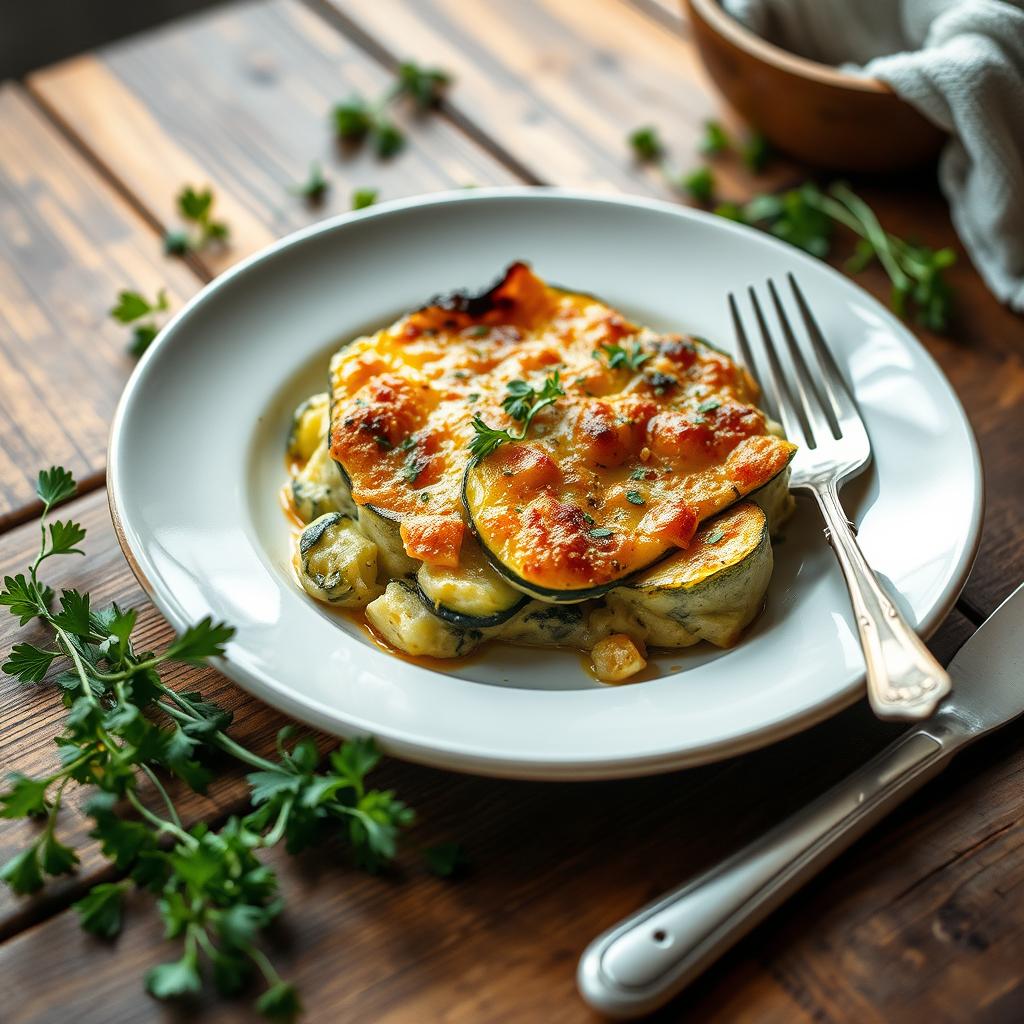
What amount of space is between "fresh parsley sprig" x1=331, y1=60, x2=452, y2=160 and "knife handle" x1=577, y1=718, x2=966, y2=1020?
2542 millimetres

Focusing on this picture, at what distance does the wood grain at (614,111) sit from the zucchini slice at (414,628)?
1.38 metres

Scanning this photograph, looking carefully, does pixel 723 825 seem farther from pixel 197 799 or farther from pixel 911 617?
pixel 197 799

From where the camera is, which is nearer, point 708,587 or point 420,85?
point 708,587

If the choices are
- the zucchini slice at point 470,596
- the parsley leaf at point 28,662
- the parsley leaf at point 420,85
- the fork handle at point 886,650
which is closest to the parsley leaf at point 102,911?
the parsley leaf at point 28,662

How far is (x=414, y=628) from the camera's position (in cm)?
214

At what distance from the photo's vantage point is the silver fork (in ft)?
6.18

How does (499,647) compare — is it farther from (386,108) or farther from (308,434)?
(386,108)

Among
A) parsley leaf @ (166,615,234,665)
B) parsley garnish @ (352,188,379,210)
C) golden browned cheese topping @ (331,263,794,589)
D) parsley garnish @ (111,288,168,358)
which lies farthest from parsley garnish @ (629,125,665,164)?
parsley leaf @ (166,615,234,665)

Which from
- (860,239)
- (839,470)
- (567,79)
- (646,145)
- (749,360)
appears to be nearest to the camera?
(839,470)

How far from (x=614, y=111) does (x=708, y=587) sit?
2285 millimetres

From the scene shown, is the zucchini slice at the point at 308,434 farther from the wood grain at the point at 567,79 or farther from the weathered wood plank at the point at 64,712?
the wood grain at the point at 567,79

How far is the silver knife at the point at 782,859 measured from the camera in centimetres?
172

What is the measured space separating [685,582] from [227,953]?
987 mm

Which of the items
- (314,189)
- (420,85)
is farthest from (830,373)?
(420,85)
